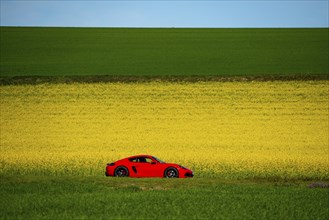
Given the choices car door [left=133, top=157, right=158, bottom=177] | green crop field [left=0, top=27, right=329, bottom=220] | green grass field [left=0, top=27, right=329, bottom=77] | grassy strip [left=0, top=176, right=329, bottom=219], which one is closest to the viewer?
grassy strip [left=0, top=176, right=329, bottom=219]

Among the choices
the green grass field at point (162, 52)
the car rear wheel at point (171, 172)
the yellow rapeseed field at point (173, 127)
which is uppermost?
the green grass field at point (162, 52)

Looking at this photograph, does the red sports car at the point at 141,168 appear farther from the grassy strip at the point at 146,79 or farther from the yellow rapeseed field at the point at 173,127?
the grassy strip at the point at 146,79

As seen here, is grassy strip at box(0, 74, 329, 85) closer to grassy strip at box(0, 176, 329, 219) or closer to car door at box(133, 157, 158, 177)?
car door at box(133, 157, 158, 177)

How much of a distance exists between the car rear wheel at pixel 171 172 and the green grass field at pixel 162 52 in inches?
882

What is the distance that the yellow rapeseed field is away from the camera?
29875 mm

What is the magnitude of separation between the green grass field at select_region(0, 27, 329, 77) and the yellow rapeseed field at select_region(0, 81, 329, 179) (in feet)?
16.8

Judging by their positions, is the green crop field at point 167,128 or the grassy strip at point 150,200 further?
the green crop field at point 167,128

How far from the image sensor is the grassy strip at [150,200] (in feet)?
54.3

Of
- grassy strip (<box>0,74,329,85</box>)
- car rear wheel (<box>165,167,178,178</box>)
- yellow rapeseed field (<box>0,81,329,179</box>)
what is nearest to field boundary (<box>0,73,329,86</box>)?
grassy strip (<box>0,74,329,85</box>)

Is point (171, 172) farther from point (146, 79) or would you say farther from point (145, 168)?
point (146, 79)

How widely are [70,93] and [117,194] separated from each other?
24862mm

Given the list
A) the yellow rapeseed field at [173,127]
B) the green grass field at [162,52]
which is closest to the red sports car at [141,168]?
the yellow rapeseed field at [173,127]

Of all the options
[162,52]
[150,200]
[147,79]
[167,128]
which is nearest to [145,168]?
[150,200]

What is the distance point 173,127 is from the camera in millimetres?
36906
